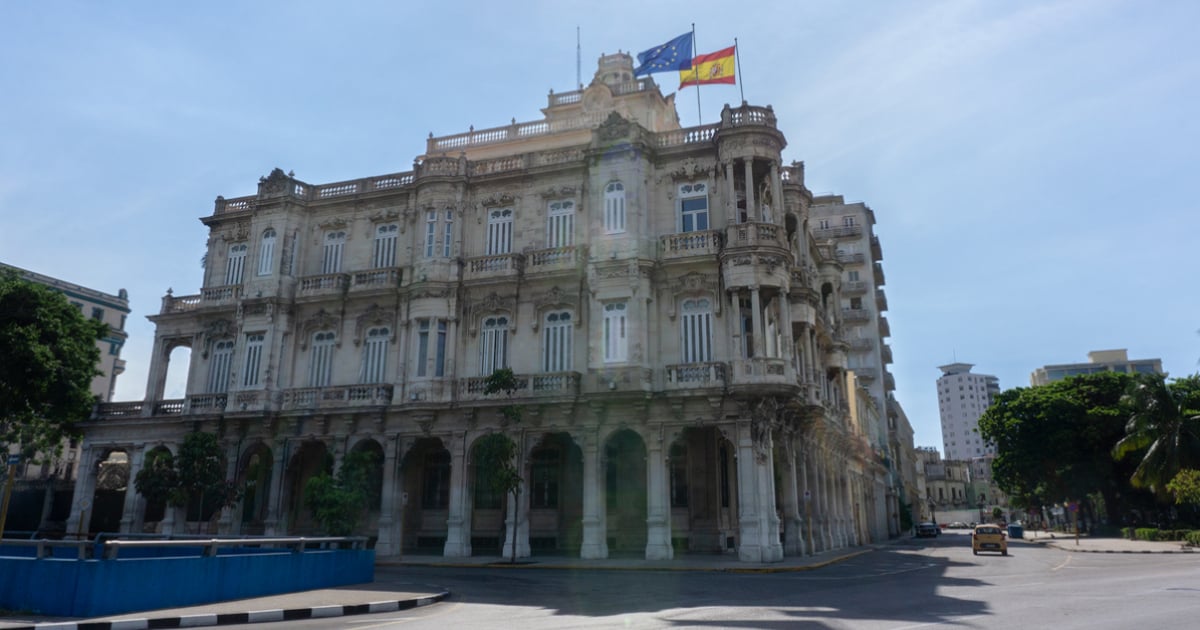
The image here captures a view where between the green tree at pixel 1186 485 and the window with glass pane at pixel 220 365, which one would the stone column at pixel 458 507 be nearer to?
the window with glass pane at pixel 220 365

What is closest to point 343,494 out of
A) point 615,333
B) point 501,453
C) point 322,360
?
point 501,453

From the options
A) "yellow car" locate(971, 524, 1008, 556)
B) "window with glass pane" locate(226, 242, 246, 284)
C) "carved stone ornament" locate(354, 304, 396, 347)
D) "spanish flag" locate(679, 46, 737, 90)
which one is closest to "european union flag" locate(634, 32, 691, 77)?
"spanish flag" locate(679, 46, 737, 90)

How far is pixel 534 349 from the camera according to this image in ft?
108

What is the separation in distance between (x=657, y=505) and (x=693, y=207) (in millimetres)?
12543

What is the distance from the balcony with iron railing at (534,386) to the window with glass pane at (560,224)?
617 cm

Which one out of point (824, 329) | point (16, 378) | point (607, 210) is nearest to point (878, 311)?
point (824, 329)

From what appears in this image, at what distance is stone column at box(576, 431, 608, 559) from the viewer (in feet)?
95.5

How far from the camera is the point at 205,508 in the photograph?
36000mm

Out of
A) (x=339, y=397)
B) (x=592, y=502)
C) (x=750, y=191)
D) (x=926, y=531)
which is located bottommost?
(x=926, y=531)

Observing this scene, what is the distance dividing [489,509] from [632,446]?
6906 millimetres

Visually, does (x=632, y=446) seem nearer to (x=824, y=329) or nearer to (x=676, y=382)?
(x=676, y=382)

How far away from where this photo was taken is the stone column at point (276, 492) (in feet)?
110

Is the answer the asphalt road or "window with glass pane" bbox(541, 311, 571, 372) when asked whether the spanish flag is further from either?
the asphalt road

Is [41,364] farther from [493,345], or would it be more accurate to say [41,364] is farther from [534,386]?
[534,386]
